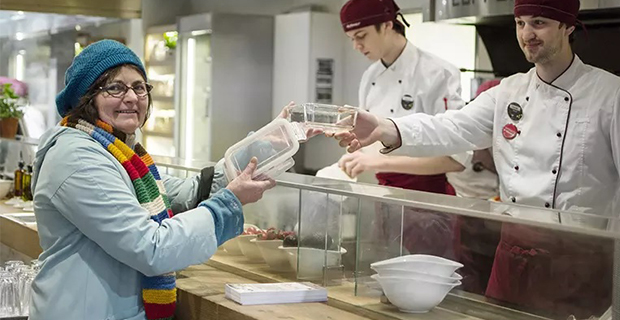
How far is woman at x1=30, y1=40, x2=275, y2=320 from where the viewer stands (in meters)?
2.17

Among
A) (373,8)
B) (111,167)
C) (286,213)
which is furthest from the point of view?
(373,8)

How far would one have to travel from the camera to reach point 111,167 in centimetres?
223

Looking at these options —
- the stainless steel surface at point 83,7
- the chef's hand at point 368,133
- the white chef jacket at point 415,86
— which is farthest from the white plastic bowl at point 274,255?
the stainless steel surface at point 83,7

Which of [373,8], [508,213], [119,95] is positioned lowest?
[508,213]

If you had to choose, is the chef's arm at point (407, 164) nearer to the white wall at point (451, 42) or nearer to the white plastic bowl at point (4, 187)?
the white wall at point (451, 42)

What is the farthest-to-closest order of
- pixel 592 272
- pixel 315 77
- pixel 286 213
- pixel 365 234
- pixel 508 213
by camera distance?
pixel 315 77 < pixel 286 213 < pixel 365 234 < pixel 508 213 < pixel 592 272

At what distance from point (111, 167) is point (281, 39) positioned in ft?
16.9

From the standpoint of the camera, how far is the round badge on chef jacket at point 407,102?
404cm

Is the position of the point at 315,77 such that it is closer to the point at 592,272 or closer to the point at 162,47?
the point at 162,47

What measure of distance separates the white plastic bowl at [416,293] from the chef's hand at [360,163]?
1.48 meters

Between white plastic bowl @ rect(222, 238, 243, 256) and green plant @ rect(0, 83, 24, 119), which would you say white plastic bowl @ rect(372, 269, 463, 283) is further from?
green plant @ rect(0, 83, 24, 119)

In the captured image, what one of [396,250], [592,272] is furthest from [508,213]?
[396,250]

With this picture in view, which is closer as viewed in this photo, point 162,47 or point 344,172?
point 344,172

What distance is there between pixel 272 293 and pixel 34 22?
23.3ft
